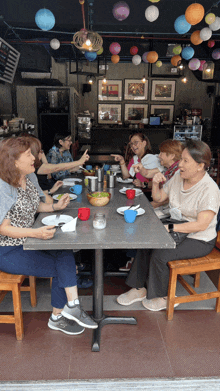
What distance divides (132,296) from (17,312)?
96cm

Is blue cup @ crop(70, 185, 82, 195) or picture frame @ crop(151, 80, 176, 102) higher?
picture frame @ crop(151, 80, 176, 102)

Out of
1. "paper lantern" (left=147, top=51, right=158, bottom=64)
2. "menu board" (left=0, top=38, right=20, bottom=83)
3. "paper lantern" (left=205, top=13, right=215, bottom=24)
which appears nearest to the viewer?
"paper lantern" (left=205, top=13, right=215, bottom=24)

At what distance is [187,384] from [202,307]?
0.83m

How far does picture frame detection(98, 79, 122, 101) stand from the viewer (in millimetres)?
9828

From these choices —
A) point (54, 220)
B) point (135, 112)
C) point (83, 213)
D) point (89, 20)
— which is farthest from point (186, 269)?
point (135, 112)

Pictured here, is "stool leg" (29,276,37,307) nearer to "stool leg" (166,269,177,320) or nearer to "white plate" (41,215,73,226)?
"white plate" (41,215,73,226)

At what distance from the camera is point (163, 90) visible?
9.95 metres

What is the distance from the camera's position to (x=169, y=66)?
975 centimetres

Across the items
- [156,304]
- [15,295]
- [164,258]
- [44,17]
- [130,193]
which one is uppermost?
[44,17]

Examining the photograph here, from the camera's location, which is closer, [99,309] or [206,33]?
[99,309]

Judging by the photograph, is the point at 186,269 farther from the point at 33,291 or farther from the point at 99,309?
A: the point at 33,291

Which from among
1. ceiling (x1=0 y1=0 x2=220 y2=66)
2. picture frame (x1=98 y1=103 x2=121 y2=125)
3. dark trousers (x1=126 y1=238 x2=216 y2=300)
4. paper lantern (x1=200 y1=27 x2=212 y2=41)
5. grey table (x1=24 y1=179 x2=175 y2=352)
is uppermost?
ceiling (x1=0 y1=0 x2=220 y2=66)

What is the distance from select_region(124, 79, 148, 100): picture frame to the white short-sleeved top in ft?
26.4

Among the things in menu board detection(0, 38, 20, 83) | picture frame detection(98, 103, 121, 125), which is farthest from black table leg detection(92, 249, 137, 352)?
picture frame detection(98, 103, 121, 125)
